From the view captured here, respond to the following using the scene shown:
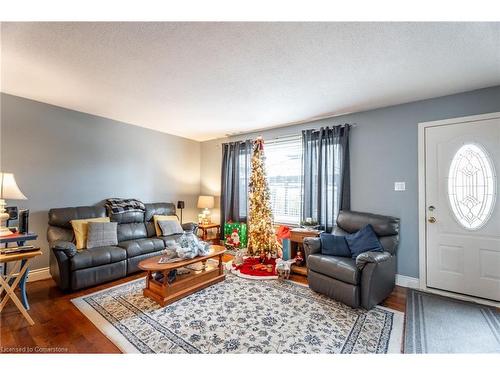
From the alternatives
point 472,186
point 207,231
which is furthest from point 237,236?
point 472,186

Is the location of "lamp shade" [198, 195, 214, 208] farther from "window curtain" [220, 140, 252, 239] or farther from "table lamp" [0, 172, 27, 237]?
"table lamp" [0, 172, 27, 237]

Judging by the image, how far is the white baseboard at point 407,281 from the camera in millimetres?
3010

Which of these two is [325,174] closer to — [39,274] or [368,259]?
[368,259]

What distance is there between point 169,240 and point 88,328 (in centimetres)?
179

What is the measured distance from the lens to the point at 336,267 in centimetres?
254

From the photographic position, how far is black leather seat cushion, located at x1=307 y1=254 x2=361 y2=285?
240 cm

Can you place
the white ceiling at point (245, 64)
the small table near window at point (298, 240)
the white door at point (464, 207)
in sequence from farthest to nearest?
the small table near window at point (298, 240) < the white door at point (464, 207) < the white ceiling at point (245, 64)

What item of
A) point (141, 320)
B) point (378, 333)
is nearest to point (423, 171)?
point (378, 333)

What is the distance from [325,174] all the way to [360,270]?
1.71 meters

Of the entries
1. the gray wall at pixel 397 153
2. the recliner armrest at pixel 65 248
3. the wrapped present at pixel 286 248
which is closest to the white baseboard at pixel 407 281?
the gray wall at pixel 397 153

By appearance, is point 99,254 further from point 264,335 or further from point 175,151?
point 175,151

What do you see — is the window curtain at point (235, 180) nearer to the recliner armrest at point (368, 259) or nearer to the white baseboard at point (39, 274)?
the recliner armrest at point (368, 259)

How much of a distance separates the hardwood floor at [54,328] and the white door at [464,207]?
75 centimetres
